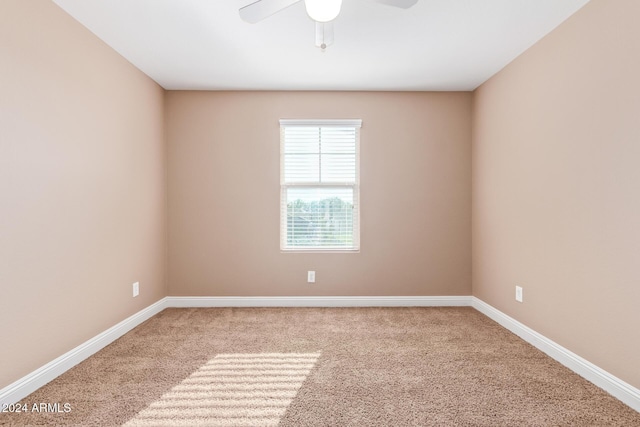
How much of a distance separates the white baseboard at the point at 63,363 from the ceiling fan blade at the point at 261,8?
2.42 m

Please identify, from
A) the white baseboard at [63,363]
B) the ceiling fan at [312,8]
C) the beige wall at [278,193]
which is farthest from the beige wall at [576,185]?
the white baseboard at [63,363]

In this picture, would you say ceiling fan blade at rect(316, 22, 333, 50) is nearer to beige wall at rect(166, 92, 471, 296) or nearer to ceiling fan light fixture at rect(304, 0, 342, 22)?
ceiling fan light fixture at rect(304, 0, 342, 22)

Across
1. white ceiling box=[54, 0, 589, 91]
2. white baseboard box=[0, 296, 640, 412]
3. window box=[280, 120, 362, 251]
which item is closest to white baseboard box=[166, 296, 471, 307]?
white baseboard box=[0, 296, 640, 412]

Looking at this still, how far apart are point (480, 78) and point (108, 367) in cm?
414

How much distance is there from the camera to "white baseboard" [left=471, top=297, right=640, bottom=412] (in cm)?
194

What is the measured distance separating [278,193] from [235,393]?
7.44 feet

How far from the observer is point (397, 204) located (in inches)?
155

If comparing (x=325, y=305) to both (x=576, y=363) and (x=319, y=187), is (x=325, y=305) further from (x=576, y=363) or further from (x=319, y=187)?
(x=576, y=363)

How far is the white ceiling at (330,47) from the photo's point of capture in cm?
233

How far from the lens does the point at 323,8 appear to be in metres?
1.62

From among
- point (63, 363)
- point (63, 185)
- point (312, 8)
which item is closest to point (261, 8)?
point (312, 8)

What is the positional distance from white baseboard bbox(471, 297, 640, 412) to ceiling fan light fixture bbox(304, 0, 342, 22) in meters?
2.57

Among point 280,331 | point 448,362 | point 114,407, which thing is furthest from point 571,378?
point 114,407

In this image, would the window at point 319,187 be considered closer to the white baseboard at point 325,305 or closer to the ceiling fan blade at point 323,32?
the white baseboard at point 325,305
